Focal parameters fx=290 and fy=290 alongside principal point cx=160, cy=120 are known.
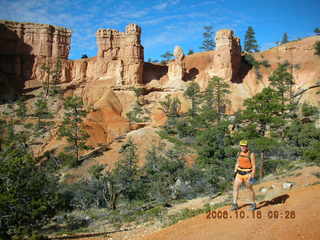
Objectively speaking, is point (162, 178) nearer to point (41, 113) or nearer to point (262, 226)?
point (262, 226)

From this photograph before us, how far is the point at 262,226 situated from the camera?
228 inches

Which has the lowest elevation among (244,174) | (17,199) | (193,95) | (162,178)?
(162,178)

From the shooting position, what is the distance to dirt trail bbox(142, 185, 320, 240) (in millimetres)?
5391

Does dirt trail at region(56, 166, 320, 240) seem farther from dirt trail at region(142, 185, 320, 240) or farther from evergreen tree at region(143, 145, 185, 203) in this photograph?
evergreen tree at region(143, 145, 185, 203)

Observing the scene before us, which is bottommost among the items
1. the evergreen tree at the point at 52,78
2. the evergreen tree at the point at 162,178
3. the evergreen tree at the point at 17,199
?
the evergreen tree at the point at 162,178

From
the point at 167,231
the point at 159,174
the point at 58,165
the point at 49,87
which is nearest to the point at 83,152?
the point at 58,165

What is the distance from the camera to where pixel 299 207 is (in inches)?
260

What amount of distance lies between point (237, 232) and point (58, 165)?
931 inches

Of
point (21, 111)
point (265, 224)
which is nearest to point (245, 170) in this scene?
point (265, 224)

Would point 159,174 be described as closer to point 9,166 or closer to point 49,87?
point 9,166

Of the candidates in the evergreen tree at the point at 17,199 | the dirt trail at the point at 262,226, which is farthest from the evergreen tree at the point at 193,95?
the dirt trail at the point at 262,226

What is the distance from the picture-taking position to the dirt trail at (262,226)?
539 centimetres

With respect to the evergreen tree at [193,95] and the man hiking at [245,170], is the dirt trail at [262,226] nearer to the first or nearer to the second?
the man hiking at [245,170]
